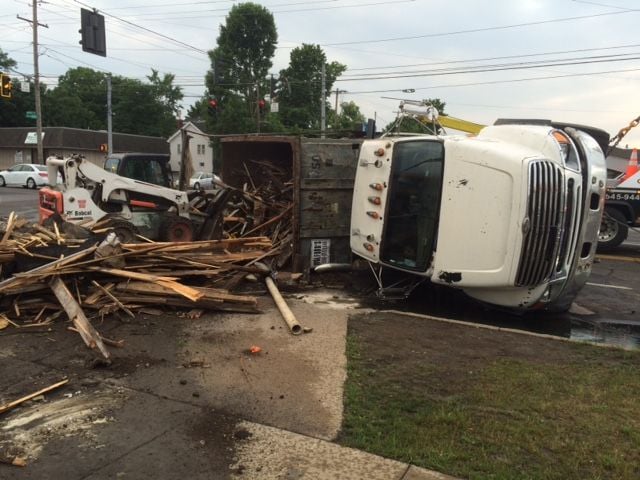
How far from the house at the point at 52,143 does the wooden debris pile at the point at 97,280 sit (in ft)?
171

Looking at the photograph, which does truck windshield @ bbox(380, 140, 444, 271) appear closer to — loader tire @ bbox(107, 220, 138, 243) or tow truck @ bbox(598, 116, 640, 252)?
loader tire @ bbox(107, 220, 138, 243)

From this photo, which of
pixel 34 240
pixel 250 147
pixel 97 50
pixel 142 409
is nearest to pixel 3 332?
pixel 34 240

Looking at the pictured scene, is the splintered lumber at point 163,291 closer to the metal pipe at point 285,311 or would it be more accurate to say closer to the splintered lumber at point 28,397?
the metal pipe at point 285,311

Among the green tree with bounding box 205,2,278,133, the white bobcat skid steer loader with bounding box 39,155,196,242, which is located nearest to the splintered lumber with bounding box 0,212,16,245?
the white bobcat skid steer loader with bounding box 39,155,196,242

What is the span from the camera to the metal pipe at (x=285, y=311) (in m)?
5.90

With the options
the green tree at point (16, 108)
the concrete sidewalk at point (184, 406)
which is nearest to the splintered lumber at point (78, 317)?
the concrete sidewalk at point (184, 406)

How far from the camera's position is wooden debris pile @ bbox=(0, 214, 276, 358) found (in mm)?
6105

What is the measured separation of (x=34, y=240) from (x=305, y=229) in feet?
12.2

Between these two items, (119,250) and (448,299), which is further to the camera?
(448,299)

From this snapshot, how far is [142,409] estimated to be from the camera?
4109 mm

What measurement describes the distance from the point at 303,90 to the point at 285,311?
2274 inches

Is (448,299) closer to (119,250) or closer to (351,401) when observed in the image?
(351,401)

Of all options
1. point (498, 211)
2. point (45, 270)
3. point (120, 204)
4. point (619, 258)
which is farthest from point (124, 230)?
point (619, 258)

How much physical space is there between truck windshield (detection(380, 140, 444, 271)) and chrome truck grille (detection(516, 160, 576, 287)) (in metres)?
1.08
